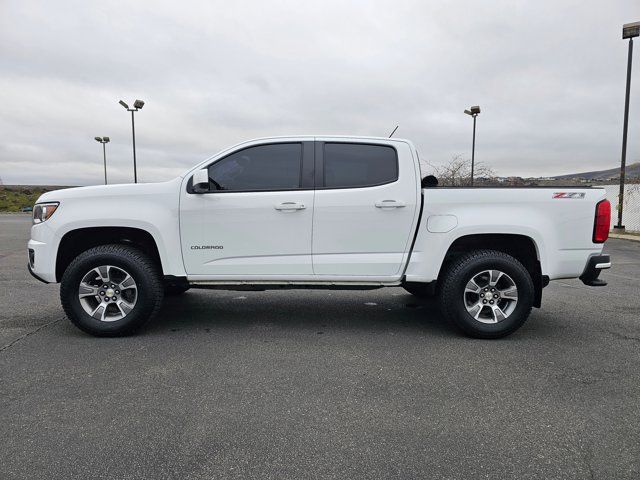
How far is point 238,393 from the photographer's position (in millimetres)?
3113

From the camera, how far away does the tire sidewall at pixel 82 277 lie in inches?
170

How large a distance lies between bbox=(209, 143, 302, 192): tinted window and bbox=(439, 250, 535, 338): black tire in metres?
1.82

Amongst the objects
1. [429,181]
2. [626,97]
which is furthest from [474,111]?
[429,181]

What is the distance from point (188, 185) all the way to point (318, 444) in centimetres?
285

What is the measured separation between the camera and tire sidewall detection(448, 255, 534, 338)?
428 centimetres

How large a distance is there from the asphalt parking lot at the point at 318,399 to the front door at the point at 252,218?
27.9 inches

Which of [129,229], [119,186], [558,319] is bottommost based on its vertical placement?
[558,319]

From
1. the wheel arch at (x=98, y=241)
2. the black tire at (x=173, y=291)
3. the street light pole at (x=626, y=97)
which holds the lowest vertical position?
the black tire at (x=173, y=291)

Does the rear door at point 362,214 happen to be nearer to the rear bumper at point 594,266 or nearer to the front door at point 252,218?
the front door at point 252,218

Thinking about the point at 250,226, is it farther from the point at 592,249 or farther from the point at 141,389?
the point at 592,249

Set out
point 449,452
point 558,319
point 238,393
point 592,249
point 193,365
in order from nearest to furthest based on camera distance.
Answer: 1. point 449,452
2. point 238,393
3. point 193,365
4. point 592,249
5. point 558,319

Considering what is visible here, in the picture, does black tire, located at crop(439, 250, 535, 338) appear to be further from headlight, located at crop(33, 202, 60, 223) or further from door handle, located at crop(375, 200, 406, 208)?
headlight, located at crop(33, 202, 60, 223)

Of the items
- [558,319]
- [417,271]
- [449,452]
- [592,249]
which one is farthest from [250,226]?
[558,319]

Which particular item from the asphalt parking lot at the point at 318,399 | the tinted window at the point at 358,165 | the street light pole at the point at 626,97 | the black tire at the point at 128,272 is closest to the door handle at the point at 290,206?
the tinted window at the point at 358,165
